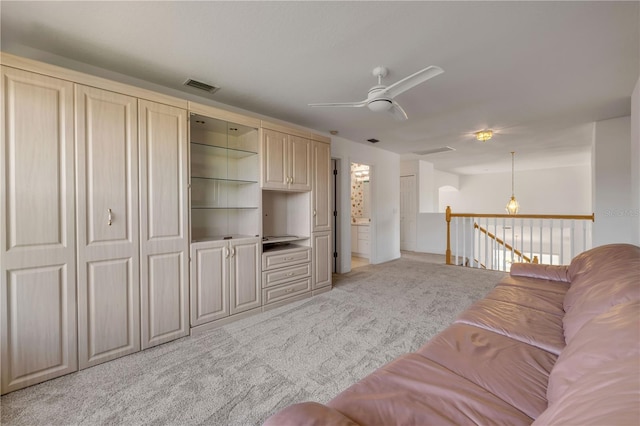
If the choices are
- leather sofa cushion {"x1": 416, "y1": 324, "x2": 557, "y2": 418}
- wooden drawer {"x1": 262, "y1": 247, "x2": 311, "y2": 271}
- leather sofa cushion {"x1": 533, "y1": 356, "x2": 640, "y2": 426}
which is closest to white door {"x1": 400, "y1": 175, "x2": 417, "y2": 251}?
wooden drawer {"x1": 262, "y1": 247, "x2": 311, "y2": 271}

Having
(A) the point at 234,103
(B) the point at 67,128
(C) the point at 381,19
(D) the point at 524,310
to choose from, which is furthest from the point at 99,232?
(D) the point at 524,310

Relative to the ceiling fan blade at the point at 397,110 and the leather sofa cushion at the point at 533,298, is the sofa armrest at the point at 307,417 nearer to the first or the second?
the leather sofa cushion at the point at 533,298

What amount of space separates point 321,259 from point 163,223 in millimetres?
2091

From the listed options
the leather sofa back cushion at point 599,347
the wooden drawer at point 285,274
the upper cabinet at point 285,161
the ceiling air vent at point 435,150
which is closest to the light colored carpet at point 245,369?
the wooden drawer at point 285,274

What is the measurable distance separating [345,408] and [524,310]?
61.5 inches

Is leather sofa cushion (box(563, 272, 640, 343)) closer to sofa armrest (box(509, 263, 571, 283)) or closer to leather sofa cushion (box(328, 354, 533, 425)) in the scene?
leather sofa cushion (box(328, 354, 533, 425))

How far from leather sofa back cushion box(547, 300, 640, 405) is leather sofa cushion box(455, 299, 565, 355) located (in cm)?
47

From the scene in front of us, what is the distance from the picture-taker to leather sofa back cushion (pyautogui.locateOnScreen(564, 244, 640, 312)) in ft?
5.01

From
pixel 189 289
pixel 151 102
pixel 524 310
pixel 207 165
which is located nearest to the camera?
pixel 524 310

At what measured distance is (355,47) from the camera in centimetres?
215

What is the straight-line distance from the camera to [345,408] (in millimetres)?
973

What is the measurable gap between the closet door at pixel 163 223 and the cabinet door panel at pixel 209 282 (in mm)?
82

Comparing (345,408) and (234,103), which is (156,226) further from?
(345,408)

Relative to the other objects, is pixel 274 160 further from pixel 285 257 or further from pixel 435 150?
pixel 435 150
